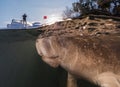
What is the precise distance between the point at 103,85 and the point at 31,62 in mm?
3522

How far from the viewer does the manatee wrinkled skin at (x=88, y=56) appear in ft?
20.4

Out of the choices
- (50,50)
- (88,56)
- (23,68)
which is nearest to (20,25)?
(23,68)

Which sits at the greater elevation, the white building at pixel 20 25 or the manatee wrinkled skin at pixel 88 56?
the white building at pixel 20 25

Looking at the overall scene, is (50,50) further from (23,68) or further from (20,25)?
(20,25)

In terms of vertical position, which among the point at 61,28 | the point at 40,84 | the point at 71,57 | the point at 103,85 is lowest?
the point at 40,84

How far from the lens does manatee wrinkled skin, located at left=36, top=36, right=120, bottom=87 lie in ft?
20.4

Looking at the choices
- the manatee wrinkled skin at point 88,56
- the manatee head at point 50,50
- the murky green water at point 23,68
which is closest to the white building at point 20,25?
the murky green water at point 23,68

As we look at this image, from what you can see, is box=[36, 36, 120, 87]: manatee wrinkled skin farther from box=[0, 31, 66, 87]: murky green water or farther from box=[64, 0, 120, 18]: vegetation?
box=[64, 0, 120, 18]: vegetation

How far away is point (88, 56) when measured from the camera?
21.2ft

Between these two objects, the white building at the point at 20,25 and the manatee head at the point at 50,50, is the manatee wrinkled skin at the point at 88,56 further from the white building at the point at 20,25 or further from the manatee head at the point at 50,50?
the white building at the point at 20,25

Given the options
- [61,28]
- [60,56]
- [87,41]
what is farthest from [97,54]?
[61,28]

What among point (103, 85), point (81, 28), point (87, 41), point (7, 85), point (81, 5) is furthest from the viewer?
point (81, 5)

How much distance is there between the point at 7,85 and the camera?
7.98m

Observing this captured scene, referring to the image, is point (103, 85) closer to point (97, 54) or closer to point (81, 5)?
point (97, 54)
